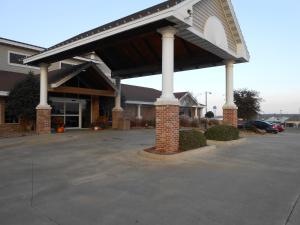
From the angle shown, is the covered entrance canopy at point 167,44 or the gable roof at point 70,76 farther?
the gable roof at point 70,76

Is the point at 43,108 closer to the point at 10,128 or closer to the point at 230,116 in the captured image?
the point at 10,128

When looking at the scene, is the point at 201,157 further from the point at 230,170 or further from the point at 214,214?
the point at 214,214

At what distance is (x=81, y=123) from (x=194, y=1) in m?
15.3

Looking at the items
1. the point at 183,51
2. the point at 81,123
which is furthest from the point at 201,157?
the point at 81,123

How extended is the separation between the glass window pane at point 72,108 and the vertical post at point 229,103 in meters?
11.9

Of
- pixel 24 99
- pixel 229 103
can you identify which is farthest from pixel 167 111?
pixel 24 99

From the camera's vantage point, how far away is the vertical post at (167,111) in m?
10.3

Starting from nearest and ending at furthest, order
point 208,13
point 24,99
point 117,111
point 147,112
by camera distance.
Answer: point 208,13 < point 24,99 < point 117,111 < point 147,112

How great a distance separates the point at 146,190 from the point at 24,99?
14532mm

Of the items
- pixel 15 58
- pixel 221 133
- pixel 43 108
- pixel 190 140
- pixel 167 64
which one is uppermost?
pixel 15 58

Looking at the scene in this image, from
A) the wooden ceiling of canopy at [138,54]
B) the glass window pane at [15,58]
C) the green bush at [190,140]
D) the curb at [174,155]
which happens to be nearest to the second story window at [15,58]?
the glass window pane at [15,58]

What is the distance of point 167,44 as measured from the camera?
10.6 m

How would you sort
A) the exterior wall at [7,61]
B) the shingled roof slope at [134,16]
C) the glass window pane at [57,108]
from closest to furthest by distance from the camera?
the shingled roof slope at [134,16]
the glass window pane at [57,108]
the exterior wall at [7,61]

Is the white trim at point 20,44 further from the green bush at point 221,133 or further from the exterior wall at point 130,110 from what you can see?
the green bush at point 221,133
